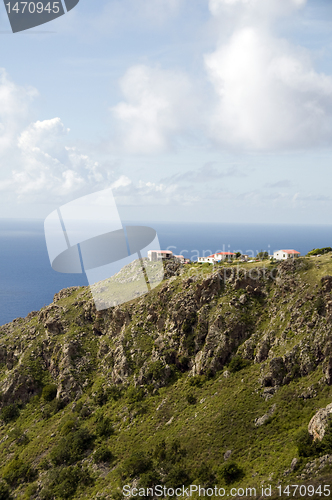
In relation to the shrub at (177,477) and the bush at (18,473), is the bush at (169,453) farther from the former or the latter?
the bush at (18,473)

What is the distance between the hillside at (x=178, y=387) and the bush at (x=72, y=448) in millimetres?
144

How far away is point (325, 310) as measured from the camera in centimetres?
4250

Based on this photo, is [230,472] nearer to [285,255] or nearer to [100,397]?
[100,397]

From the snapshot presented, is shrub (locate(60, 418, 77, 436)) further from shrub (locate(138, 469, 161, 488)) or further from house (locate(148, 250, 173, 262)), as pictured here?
house (locate(148, 250, 173, 262))

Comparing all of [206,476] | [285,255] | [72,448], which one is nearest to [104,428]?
[72,448]

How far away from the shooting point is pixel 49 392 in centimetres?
5269

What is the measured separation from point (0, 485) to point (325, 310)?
154ft

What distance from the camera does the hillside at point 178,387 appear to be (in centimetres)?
3475

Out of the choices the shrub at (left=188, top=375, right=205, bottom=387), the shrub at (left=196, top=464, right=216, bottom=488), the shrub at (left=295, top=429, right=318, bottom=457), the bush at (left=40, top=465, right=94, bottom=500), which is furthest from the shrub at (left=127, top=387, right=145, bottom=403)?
the shrub at (left=295, top=429, right=318, bottom=457)

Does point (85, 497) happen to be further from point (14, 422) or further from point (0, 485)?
point (14, 422)

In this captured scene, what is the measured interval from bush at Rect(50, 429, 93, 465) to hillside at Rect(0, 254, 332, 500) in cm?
14

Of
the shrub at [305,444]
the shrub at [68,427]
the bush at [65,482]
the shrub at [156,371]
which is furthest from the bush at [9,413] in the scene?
the shrub at [305,444]

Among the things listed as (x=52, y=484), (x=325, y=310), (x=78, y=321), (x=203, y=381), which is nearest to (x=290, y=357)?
(x=325, y=310)

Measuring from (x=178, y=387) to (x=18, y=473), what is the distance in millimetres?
23197
